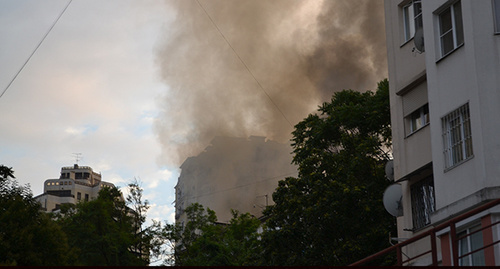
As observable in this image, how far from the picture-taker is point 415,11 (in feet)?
92.6

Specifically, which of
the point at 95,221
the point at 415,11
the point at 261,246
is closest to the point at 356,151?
the point at 261,246

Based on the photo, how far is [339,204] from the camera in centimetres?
3916

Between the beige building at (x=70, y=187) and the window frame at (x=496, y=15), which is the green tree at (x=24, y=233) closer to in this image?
the window frame at (x=496, y=15)

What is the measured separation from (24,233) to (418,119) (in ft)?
81.6

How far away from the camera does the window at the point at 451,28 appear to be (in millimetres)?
22372

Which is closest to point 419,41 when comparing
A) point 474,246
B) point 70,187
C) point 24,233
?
point 474,246

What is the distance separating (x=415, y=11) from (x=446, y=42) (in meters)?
5.38

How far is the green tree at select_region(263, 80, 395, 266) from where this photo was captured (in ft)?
127

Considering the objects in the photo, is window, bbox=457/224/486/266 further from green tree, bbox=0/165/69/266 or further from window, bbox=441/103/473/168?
green tree, bbox=0/165/69/266

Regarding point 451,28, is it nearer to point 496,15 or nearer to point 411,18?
point 496,15

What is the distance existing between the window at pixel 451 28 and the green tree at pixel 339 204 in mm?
16060

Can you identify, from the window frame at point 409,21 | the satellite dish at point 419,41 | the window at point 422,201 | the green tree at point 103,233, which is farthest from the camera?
the green tree at point 103,233

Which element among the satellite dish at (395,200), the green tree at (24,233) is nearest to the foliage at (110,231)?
the green tree at (24,233)

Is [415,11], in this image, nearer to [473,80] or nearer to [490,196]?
[473,80]
